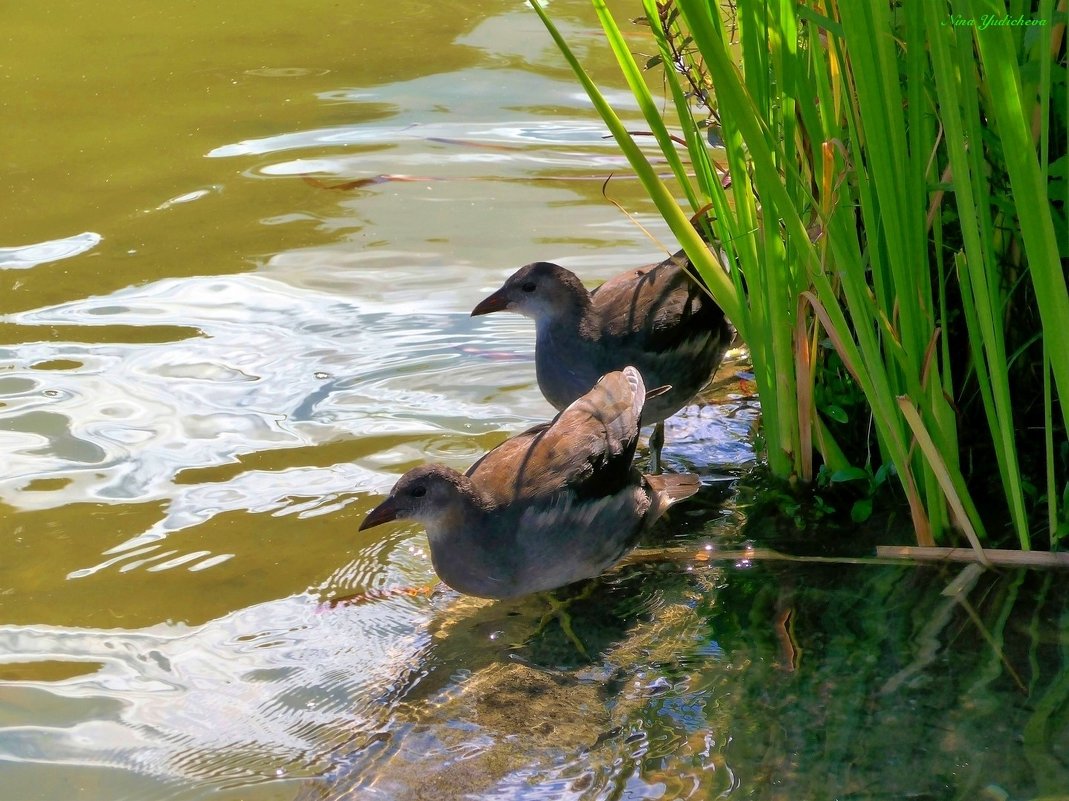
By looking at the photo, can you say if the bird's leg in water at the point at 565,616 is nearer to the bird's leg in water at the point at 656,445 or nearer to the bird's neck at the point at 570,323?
the bird's leg in water at the point at 656,445

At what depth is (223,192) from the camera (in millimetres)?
6375

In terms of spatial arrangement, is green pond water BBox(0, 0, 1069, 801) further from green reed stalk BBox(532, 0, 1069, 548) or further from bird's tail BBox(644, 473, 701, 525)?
green reed stalk BBox(532, 0, 1069, 548)

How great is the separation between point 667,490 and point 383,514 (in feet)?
3.09

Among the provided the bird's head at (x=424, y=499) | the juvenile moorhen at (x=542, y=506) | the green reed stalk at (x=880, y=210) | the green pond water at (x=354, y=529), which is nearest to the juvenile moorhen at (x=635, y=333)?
the green pond water at (x=354, y=529)

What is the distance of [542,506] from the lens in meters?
3.91

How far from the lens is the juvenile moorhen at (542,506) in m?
3.78

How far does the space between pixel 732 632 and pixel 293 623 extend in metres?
1.29

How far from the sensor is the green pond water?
3.05 m

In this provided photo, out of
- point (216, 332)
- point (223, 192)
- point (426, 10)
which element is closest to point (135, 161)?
point (223, 192)

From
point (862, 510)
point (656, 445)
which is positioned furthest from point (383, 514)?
point (862, 510)

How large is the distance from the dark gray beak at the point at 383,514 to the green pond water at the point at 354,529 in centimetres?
20

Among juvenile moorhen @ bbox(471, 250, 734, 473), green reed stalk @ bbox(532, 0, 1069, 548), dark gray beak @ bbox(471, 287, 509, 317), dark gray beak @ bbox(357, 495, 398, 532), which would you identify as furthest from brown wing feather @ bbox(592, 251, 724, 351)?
dark gray beak @ bbox(357, 495, 398, 532)

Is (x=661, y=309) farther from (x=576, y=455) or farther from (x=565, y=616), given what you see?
(x=565, y=616)

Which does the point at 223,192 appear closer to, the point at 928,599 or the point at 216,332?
the point at 216,332
